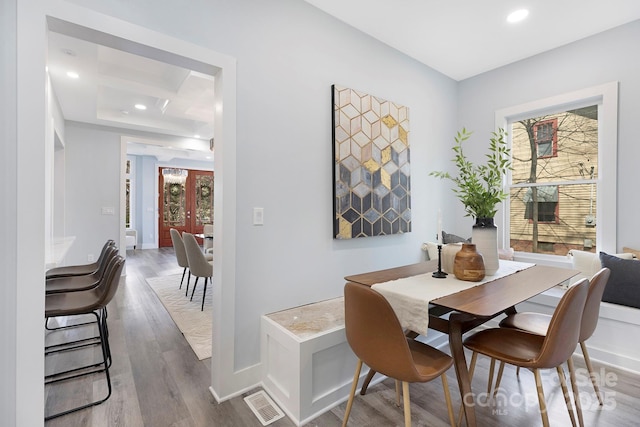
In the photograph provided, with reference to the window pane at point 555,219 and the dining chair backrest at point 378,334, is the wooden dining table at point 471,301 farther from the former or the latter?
the window pane at point 555,219

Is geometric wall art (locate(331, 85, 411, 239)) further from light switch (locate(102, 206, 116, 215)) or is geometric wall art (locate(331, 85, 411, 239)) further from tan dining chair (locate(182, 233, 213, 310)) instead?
light switch (locate(102, 206, 116, 215))

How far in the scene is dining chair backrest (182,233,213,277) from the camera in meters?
3.59

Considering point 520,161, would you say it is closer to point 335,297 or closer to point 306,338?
point 335,297

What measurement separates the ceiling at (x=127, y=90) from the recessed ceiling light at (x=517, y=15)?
9.24 ft

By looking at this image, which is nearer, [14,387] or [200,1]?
[14,387]

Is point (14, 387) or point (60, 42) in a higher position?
point (60, 42)

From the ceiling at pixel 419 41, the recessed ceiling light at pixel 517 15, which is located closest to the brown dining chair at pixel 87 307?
the ceiling at pixel 419 41

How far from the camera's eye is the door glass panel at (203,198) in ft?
31.4

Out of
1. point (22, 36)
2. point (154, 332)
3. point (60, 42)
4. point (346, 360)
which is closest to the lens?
point (22, 36)

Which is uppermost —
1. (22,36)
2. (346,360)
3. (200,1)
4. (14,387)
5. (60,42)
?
(60,42)

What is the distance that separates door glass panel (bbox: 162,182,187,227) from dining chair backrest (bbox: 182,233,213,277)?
6.12 meters

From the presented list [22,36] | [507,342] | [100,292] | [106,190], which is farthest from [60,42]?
[507,342]

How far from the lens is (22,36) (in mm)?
1323

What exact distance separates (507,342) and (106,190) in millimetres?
5798
